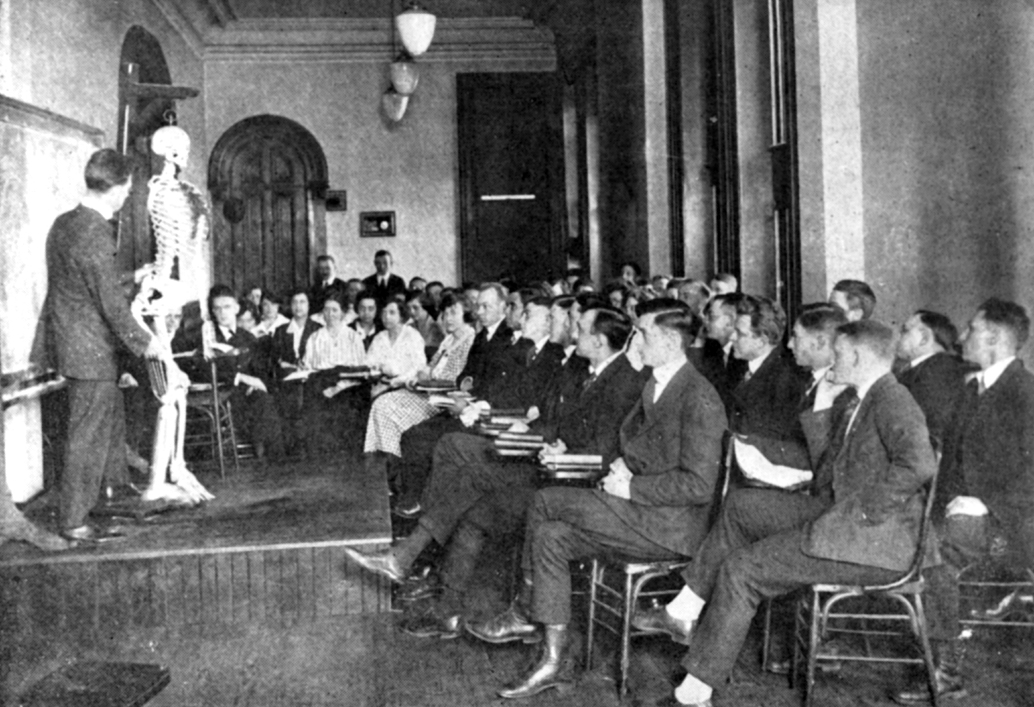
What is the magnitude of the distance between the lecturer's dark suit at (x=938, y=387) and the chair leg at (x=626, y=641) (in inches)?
50.9

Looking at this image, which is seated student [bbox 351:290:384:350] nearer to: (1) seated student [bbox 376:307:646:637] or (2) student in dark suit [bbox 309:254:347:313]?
(2) student in dark suit [bbox 309:254:347:313]

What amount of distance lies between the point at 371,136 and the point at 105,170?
8.23 m

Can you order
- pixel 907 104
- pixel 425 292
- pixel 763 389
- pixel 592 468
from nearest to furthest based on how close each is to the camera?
pixel 592 468
pixel 763 389
pixel 907 104
pixel 425 292

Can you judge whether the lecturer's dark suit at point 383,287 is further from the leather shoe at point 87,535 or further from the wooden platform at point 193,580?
the leather shoe at point 87,535

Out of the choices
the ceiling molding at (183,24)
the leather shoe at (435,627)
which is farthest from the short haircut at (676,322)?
the ceiling molding at (183,24)

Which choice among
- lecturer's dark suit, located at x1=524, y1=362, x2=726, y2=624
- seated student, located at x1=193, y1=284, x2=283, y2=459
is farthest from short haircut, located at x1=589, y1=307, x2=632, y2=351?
seated student, located at x1=193, y1=284, x2=283, y2=459

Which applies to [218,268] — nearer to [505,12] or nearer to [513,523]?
[505,12]

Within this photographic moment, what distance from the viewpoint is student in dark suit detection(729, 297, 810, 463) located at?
423 centimetres

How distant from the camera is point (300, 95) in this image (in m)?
12.3

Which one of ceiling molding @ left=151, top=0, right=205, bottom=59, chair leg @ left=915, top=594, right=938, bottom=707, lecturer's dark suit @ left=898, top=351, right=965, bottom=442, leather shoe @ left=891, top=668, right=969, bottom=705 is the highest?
ceiling molding @ left=151, top=0, right=205, bottom=59

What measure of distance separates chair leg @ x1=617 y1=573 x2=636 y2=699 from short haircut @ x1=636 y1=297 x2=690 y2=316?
2.96 ft

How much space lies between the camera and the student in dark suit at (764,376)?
4.23 meters

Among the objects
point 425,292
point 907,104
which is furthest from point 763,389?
point 425,292

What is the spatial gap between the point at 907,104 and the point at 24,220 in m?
4.07
